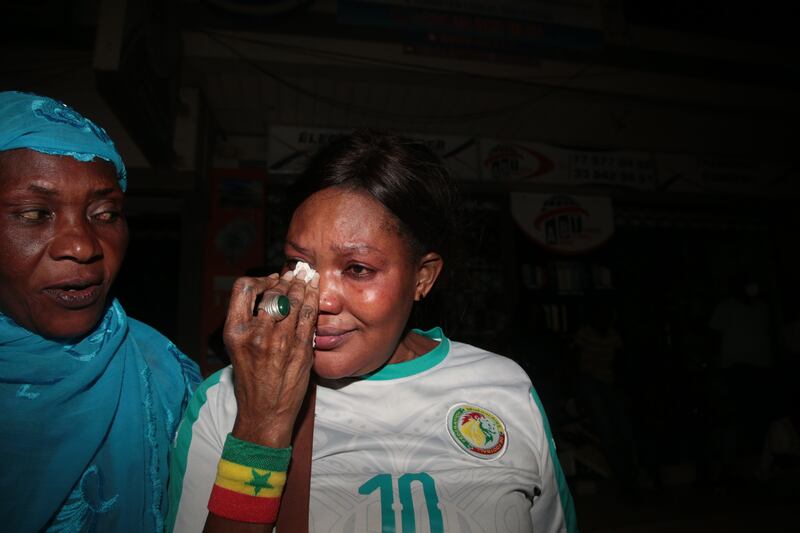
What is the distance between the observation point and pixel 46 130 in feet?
Result: 3.61

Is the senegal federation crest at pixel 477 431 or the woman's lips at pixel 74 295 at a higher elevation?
the woman's lips at pixel 74 295

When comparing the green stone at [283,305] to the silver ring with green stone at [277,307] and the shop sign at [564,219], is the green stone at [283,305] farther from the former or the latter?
the shop sign at [564,219]

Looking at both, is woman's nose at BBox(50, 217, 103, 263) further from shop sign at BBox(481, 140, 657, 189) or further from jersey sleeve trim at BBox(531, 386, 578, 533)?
shop sign at BBox(481, 140, 657, 189)

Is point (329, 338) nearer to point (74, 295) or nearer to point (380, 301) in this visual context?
point (380, 301)

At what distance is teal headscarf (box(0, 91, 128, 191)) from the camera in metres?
1.07

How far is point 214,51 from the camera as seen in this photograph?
4398 millimetres

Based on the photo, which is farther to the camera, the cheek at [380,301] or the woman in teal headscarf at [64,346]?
the cheek at [380,301]

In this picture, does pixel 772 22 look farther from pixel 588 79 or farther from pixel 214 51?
pixel 214 51

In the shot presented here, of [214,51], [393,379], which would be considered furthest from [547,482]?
[214,51]

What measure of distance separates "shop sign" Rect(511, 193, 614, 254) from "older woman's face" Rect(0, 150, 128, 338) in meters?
5.19

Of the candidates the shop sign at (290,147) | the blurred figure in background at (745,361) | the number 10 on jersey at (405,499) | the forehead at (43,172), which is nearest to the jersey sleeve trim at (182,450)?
the number 10 on jersey at (405,499)

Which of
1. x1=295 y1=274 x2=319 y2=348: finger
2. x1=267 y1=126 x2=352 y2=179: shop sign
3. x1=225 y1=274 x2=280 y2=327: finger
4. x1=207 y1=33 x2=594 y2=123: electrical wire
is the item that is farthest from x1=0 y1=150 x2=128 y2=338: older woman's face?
x1=267 y1=126 x2=352 y2=179: shop sign

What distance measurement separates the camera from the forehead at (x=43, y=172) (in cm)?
104

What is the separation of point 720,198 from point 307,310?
25.4ft
